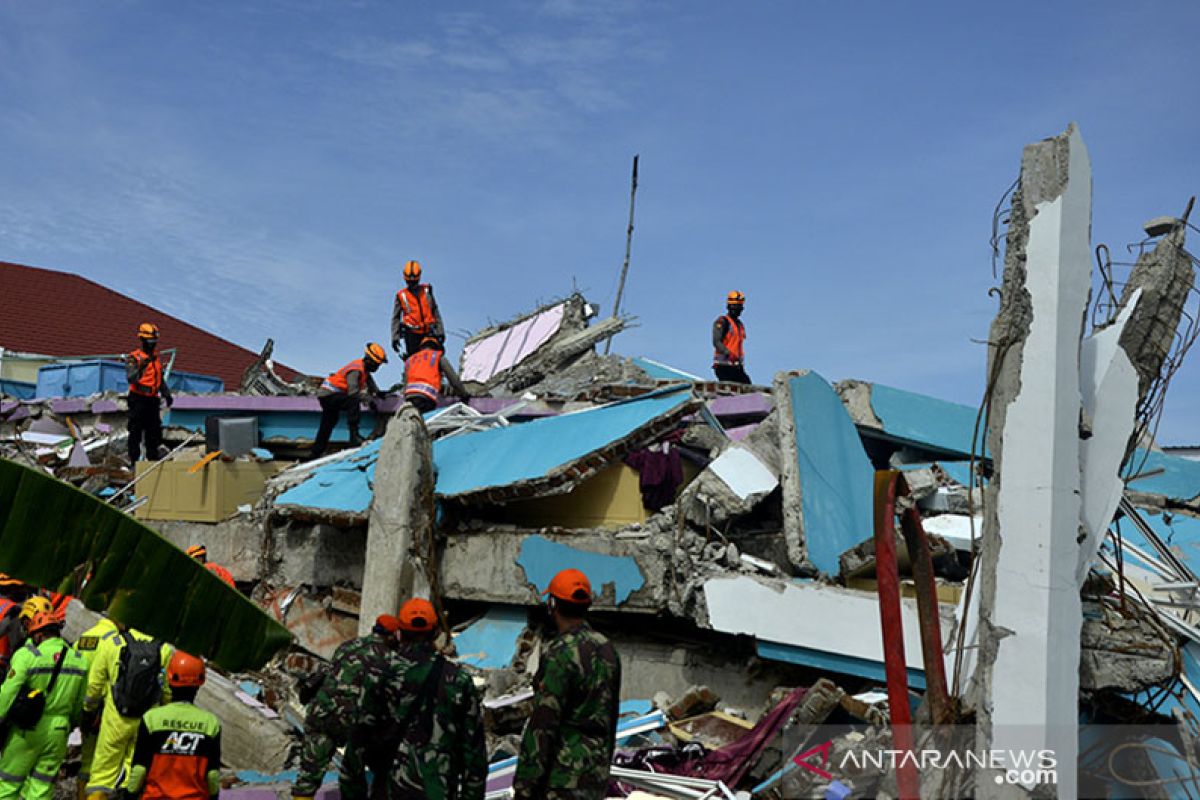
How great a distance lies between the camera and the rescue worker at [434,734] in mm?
4223

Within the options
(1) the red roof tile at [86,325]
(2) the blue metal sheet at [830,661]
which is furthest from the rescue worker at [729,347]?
(1) the red roof tile at [86,325]

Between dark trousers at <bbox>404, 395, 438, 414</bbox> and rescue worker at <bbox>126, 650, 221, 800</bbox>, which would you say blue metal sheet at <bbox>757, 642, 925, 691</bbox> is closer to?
rescue worker at <bbox>126, 650, 221, 800</bbox>

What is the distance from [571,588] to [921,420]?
25.1ft

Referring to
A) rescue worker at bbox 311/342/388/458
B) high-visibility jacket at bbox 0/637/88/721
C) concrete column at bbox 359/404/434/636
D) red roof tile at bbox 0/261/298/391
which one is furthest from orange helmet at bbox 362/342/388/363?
red roof tile at bbox 0/261/298/391

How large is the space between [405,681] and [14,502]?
201 cm

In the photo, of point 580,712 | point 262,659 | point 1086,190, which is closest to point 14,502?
point 262,659

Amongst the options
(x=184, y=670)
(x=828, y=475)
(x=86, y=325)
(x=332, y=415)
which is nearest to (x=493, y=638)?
(x=828, y=475)

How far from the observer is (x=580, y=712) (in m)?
4.20

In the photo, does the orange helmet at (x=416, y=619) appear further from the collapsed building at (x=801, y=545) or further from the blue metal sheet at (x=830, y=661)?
the blue metal sheet at (x=830, y=661)

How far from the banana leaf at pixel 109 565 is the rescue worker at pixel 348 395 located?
681 centimetres

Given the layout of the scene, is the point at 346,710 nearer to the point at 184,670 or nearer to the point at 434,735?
the point at 434,735

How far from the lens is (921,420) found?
→ 36.2ft

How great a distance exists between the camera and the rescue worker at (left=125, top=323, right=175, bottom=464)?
11.7 meters

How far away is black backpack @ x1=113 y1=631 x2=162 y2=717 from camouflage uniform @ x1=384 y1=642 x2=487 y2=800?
2.12 m
